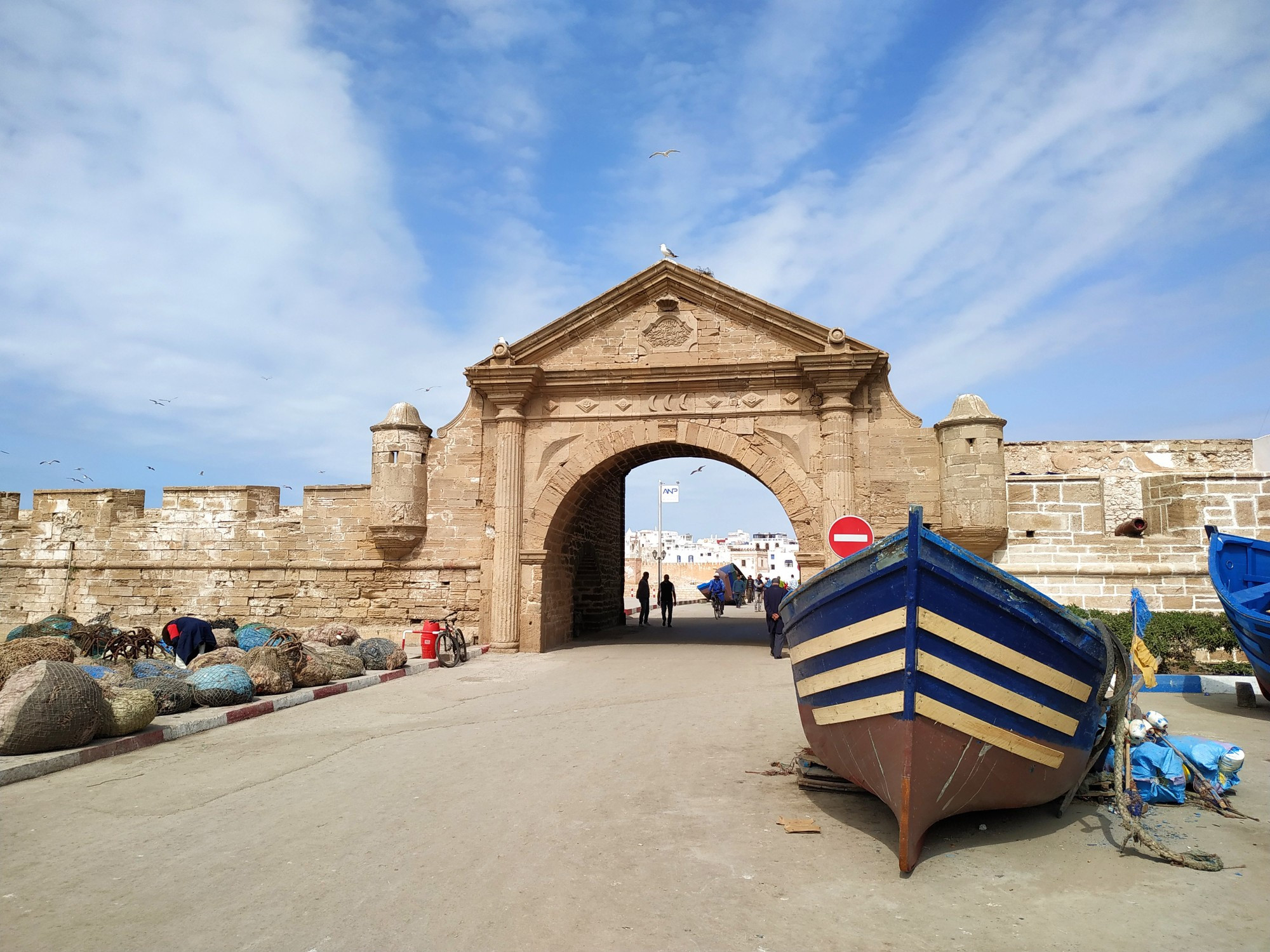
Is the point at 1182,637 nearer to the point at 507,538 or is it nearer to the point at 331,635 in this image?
the point at 507,538

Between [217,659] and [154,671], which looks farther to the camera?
[217,659]

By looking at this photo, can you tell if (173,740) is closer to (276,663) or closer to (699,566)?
(276,663)

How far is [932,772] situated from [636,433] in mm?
10356

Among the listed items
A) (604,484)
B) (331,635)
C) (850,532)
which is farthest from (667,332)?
(331,635)

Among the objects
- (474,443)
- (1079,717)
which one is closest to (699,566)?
(474,443)

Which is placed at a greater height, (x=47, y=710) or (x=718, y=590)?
(x=47, y=710)

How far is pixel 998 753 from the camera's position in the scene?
4191 millimetres

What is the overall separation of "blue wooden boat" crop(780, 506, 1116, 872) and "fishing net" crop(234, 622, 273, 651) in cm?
1028

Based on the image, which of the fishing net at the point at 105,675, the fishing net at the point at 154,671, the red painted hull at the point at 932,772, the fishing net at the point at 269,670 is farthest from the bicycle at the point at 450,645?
the red painted hull at the point at 932,772

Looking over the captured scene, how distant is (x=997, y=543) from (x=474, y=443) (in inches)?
362

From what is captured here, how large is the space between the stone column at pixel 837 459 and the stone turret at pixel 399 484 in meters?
7.20

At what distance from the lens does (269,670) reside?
8.90m

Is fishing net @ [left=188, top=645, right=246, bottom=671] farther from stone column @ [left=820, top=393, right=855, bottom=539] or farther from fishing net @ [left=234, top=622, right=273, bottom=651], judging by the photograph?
stone column @ [left=820, top=393, right=855, bottom=539]

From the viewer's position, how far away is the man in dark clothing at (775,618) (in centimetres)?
1360
